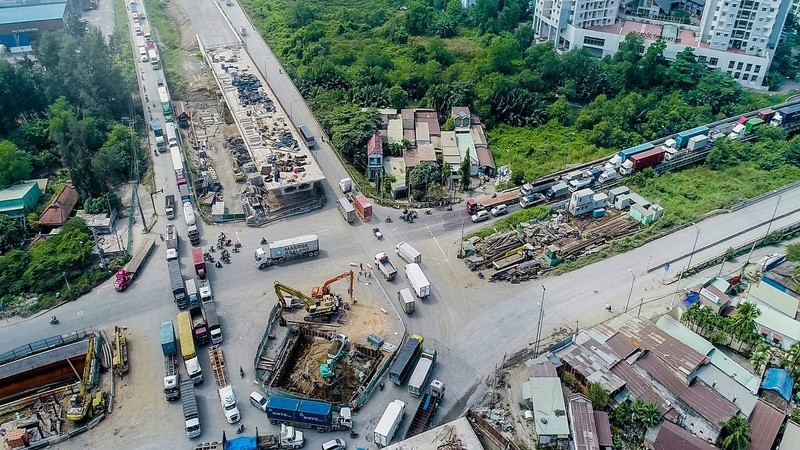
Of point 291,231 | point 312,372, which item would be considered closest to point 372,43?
point 291,231

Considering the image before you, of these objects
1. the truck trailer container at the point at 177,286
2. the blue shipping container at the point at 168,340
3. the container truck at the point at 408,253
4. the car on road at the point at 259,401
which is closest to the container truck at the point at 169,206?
the truck trailer container at the point at 177,286

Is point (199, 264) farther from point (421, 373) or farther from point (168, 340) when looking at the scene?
point (421, 373)

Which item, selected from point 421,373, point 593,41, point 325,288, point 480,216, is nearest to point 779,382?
point 421,373

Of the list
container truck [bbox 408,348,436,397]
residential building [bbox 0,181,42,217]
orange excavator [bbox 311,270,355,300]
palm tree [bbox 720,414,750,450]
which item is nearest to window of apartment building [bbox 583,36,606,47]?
orange excavator [bbox 311,270,355,300]

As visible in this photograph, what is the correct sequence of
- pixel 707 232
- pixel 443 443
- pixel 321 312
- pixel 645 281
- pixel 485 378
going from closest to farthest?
pixel 443 443
pixel 485 378
pixel 321 312
pixel 645 281
pixel 707 232

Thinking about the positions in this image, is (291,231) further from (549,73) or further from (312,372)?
(549,73)
